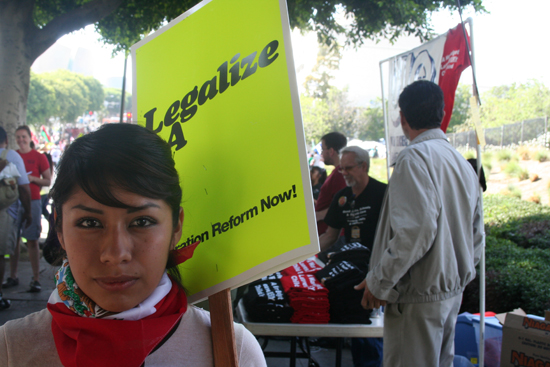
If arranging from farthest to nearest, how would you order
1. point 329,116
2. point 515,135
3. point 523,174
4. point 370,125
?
point 370,125
point 329,116
point 515,135
point 523,174

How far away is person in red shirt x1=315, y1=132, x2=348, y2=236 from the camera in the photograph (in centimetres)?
486

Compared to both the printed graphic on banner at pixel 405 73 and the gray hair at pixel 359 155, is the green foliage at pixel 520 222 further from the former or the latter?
the gray hair at pixel 359 155

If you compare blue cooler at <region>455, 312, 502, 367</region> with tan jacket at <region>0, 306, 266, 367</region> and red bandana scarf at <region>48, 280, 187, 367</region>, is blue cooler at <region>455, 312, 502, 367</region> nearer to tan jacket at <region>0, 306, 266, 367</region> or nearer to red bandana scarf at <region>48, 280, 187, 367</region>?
tan jacket at <region>0, 306, 266, 367</region>

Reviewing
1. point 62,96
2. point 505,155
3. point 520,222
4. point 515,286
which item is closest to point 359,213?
point 515,286

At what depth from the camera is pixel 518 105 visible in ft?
64.1

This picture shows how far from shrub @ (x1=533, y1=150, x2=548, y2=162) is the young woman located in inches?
441

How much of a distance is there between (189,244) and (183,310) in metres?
0.21

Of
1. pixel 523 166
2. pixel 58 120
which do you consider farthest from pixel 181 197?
pixel 58 120

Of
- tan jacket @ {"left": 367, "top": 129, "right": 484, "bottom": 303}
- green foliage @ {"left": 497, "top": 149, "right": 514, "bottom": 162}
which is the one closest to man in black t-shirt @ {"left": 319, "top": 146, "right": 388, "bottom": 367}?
tan jacket @ {"left": 367, "top": 129, "right": 484, "bottom": 303}

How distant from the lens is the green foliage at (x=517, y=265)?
4055 mm

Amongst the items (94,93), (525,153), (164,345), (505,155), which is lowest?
(164,345)

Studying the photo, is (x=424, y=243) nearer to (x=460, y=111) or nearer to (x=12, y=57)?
(x=12, y=57)

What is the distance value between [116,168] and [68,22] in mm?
7633

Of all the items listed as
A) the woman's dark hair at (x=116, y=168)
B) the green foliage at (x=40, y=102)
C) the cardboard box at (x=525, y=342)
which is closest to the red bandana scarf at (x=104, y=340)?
the woman's dark hair at (x=116, y=168)
